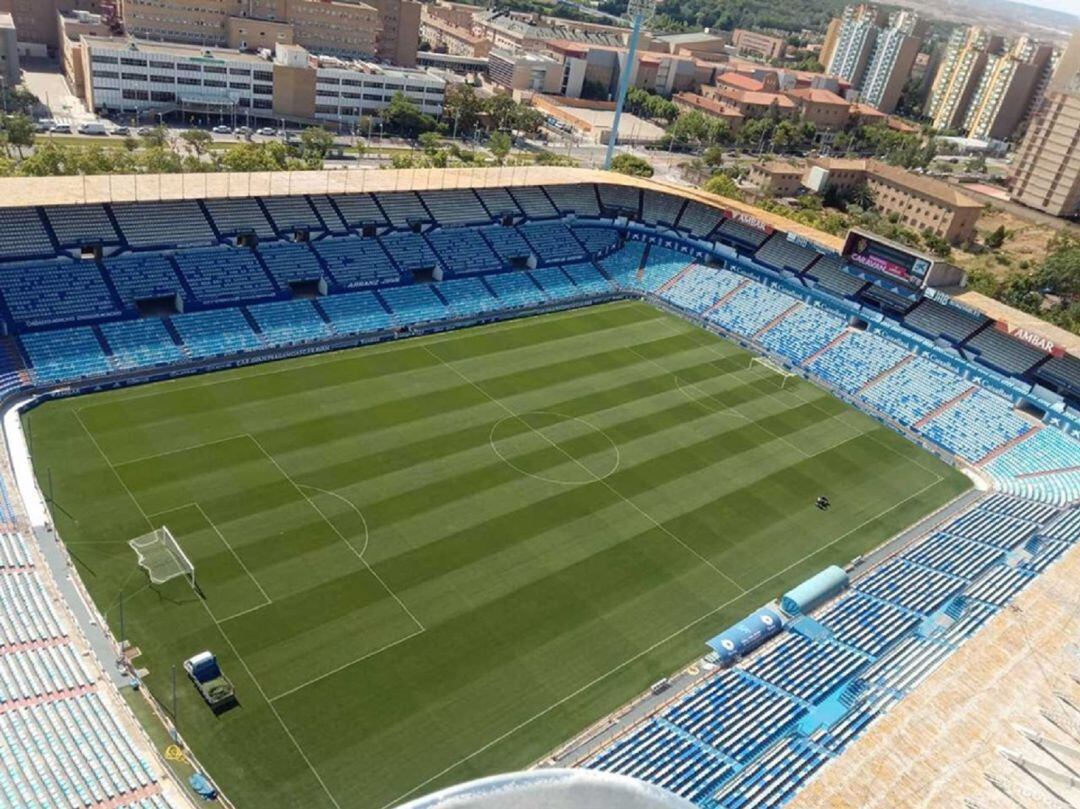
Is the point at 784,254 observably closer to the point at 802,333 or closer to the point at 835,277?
the point at 835,277

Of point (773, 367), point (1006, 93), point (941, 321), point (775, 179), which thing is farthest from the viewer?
point (1006, 93)

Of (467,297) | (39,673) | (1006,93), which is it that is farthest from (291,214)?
(1006,93)

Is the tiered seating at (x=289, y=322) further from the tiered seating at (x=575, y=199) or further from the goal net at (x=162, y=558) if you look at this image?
the tiered seating at (x=575, y=199)

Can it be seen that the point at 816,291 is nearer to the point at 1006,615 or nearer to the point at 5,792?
the point at 1006,615

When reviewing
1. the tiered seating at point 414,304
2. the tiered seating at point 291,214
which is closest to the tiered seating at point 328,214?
the tiered seating at point 291,214

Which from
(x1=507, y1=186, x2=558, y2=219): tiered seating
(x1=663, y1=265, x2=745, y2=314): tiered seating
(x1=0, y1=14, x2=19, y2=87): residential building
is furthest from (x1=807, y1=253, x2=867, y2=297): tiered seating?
(x1=0, y1=14, x2=19, y2=87): residential building
